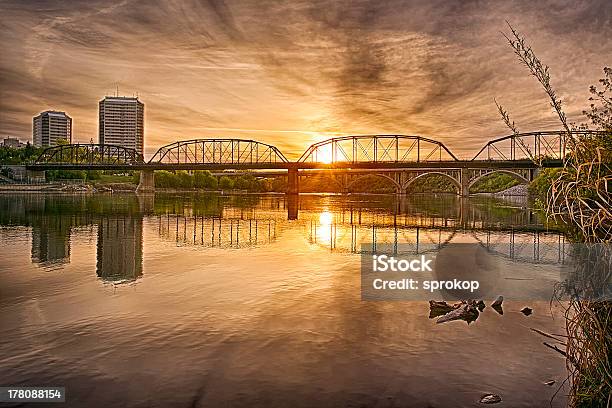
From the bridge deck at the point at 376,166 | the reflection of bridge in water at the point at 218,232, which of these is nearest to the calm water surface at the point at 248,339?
the reflection of bridge in water at the point at 218,232

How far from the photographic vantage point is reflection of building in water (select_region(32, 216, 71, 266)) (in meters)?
29.5

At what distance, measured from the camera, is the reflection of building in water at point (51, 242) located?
29.5 meters

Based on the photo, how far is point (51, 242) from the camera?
121ft

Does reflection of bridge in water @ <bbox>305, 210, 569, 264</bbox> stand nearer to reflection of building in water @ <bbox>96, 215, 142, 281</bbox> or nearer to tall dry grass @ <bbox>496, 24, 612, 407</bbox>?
reflection of building in water @ <bbox>96, 215, 142, 281</bbox>

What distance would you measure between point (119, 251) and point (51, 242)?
765 centimetres

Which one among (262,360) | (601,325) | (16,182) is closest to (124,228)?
(262,360)

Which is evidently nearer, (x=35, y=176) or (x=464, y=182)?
(x=464, y=182)

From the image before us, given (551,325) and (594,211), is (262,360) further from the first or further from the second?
(551,325)

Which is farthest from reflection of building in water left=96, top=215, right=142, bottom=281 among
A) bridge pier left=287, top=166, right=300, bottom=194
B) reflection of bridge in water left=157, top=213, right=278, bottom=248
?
bridge pier left=287, top=166, right=300, bottom=194

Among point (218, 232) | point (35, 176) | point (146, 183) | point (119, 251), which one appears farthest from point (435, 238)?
point (35, 176)

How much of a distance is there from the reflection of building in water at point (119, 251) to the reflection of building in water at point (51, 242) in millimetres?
2278

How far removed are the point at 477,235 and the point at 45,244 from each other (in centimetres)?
3736

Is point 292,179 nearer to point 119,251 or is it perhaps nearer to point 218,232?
point 218,232

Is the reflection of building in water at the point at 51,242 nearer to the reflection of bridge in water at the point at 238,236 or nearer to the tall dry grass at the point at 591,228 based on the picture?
the reflection of bridge in water at the point at 238,236
